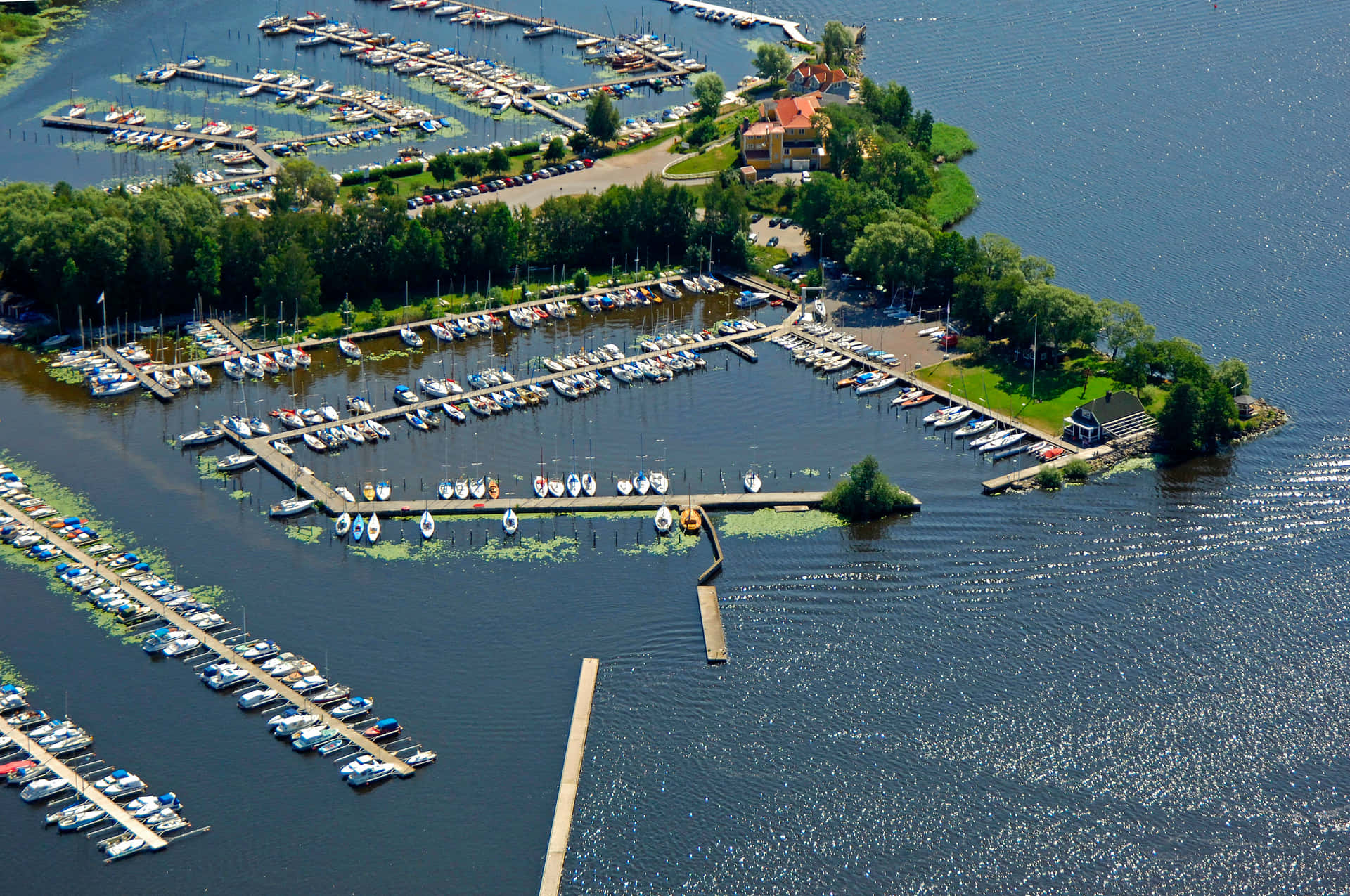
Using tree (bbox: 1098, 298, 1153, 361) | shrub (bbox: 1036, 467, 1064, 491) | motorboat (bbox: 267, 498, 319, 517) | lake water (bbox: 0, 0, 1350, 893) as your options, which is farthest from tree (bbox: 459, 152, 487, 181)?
shrub (bbox: 1036, 467, 1064, 491)

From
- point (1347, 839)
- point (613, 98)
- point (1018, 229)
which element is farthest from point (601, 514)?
point (613, 98)

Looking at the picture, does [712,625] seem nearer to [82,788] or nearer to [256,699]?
[256,699]

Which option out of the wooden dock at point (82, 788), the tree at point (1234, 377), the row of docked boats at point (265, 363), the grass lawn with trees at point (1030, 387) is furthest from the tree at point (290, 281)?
the tree at point (1234, 377)

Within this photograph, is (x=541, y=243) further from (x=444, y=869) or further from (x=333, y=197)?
(x=444, y=869)

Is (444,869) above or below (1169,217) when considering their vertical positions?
below

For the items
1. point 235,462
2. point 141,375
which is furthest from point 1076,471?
point 141,375

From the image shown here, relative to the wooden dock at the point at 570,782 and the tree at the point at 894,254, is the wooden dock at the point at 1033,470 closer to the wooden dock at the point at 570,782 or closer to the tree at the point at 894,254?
the tree at the point at 894,254
